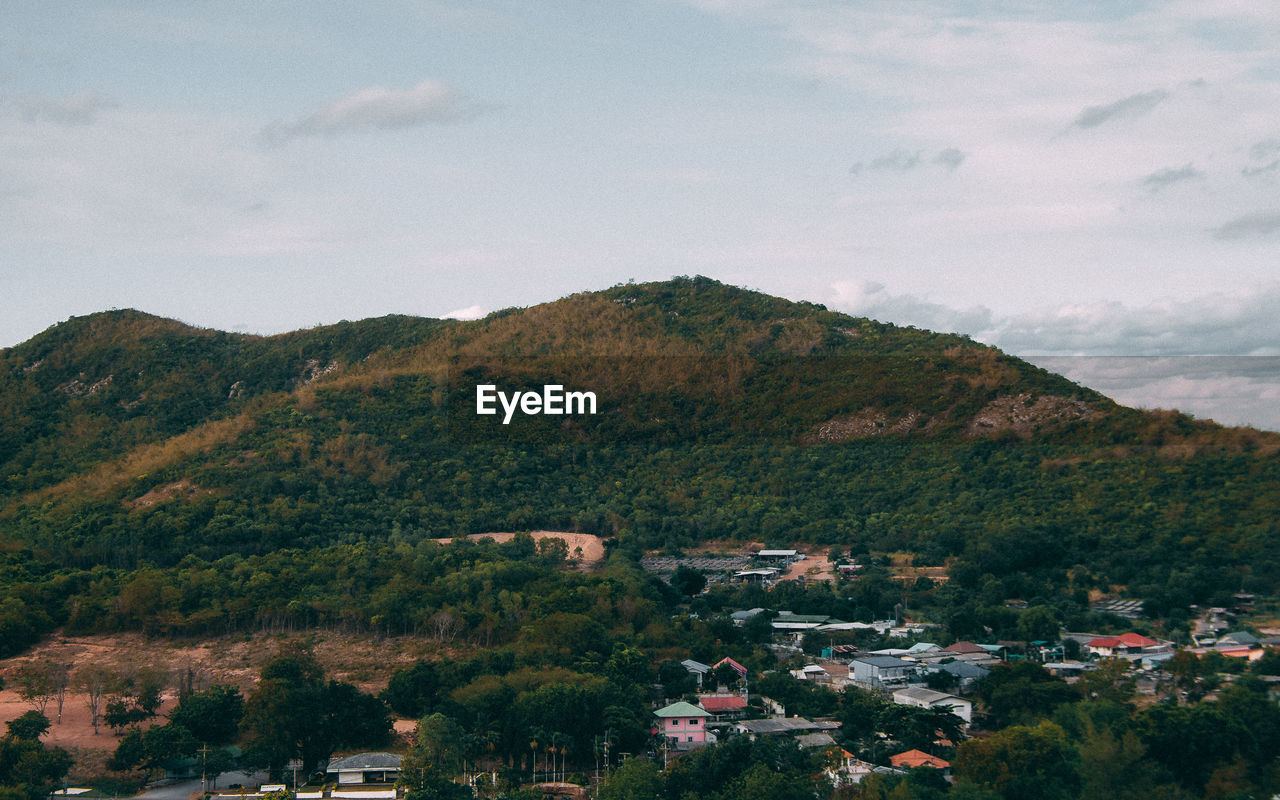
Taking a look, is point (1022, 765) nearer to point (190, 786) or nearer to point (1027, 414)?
point (190, 786)

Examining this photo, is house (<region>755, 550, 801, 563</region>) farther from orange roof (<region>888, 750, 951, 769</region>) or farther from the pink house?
orange roof (<region>888, 750, 951, 769</region>)

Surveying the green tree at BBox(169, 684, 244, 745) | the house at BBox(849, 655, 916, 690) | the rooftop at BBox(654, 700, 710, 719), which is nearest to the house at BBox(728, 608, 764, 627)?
the house at BBox(849, 655, 916, 690)

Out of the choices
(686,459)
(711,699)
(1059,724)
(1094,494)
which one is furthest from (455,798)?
(686,459)

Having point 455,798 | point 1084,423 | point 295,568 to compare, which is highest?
point 1084,423

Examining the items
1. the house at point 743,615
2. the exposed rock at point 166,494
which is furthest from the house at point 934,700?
the exposed rock at point 166,494

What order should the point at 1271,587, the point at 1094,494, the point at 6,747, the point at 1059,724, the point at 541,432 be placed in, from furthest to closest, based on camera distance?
the point at 541,432 < the point at 1094,494 < the point at 1271,587 < the point at 1059,724 < the point at 6,747

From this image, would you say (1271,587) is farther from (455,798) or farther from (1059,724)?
(455,798)

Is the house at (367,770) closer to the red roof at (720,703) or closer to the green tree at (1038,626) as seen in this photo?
the red roof at (720,703)
